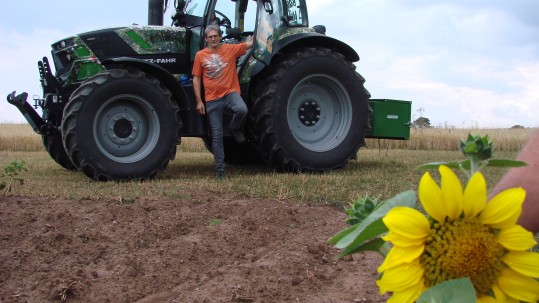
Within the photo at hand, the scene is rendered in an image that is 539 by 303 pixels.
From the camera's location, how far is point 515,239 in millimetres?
605

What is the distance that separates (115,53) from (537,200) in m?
5.93

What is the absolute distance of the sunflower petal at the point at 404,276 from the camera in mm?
616

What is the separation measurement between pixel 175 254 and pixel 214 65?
2.87m

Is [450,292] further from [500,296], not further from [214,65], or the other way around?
[214,65]

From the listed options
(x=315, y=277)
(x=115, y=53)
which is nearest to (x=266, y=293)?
(x=315, y=277)

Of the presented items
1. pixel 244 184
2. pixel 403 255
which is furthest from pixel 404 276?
pixel 244 184

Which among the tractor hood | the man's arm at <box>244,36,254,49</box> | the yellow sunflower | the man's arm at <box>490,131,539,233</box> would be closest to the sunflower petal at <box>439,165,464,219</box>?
the yellow sunflower

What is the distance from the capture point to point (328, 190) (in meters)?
5.03

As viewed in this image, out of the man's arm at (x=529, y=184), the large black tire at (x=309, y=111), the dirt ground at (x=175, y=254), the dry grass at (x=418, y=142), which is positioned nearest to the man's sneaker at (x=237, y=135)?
the large black tire at (x=309, y=111)

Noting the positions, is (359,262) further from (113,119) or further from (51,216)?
(113,119)

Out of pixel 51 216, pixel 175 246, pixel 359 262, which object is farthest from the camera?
pixel 51 216

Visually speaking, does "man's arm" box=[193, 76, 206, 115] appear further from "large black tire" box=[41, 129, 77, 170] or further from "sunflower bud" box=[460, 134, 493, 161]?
"sunflower bud" box=[460, 134, 493, 161]

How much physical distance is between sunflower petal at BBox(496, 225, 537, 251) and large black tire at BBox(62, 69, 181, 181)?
5359 mm

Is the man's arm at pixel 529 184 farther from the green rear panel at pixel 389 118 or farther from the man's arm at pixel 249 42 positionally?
the green rear panel at pixel 389 118
